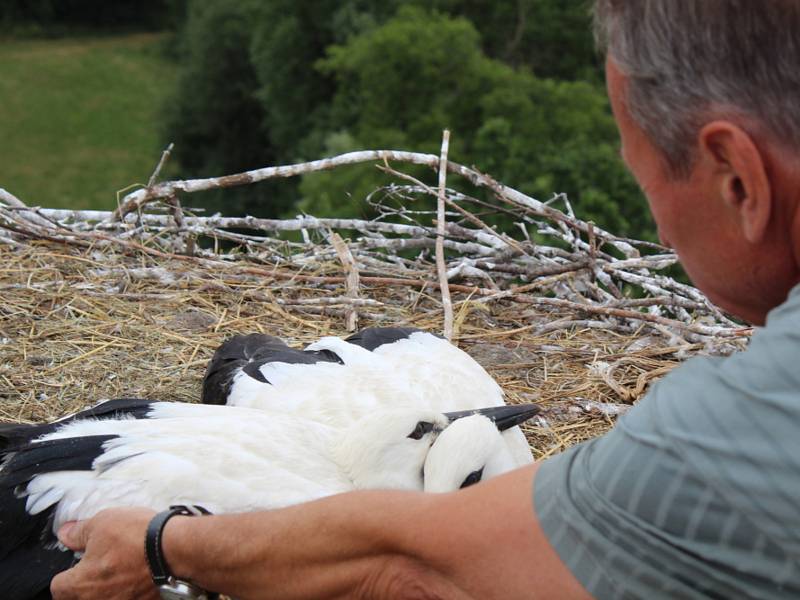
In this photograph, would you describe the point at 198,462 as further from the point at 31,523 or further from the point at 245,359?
the point at 245,359

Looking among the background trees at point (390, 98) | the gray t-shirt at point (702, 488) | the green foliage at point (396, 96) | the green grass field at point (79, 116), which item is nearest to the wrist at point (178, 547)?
the gray t-shirt at point (702, 488)

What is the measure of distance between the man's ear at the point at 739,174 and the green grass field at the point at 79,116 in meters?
25.0

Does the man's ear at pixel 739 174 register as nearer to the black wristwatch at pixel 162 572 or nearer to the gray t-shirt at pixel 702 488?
the gray t-shirt at pixel 702 488

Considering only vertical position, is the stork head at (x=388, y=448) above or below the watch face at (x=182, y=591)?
below

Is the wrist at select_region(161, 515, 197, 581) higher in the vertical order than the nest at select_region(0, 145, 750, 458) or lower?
higher

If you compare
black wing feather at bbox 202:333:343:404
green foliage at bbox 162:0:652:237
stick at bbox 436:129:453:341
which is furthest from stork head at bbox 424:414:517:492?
green foliage at bbox 162:0:652:237

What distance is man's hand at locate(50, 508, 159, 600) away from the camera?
1.93 m

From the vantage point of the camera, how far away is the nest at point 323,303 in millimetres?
3467

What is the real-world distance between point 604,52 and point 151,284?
288 cm

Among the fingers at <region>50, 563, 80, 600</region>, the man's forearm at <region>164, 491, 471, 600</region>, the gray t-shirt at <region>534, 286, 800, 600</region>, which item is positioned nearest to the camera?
the gray t-shirt at <region>534, 286, 800, 600</region>

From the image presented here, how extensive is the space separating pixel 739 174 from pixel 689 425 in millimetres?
313

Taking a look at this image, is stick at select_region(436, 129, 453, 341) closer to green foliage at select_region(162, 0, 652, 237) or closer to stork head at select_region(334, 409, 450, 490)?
stork head at select_region(334, 409, 450, 490)

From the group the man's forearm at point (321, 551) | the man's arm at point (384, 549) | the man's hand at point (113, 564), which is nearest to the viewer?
the man's arm at point (384, 549)

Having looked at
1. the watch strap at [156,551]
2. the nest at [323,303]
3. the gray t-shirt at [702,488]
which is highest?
the gray t-shirt at [702,488]
